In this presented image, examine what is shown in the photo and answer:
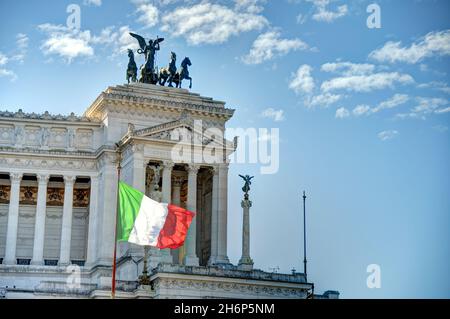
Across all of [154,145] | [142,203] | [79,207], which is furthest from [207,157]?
[142,203]

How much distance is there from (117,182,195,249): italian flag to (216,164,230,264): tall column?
2818 cm

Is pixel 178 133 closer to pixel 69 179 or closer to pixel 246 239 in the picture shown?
pixel 69 179

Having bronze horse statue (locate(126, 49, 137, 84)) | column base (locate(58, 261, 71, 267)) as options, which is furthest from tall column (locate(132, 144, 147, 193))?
bronze horse statue (locate(126, 49, 137, 84))

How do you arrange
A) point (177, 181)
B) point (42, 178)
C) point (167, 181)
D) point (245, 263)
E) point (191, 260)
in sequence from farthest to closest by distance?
point (177, 181) < point (42, 178) < point (167, 181) < point (191, 260) < point (245, 263)

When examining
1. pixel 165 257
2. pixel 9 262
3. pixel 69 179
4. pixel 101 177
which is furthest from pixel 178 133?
pixel 9 262

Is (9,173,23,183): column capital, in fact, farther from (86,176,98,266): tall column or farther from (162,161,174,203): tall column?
(162,161,174,203): tall column

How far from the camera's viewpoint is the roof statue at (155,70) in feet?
287

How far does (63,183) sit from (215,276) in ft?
85.0

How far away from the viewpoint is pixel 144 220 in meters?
49.3

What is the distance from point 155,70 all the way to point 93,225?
16515 mm

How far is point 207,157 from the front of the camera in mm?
80938

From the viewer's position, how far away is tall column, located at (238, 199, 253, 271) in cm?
7256

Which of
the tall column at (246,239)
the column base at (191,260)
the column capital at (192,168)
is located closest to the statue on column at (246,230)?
the tall column at (246,239)

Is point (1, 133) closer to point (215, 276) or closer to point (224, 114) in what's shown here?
point (224, 114)
